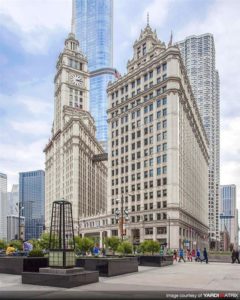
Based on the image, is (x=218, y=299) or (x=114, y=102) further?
(x=114, y=102)

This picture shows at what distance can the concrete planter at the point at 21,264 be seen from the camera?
800 inches

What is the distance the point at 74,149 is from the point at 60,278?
400 feet

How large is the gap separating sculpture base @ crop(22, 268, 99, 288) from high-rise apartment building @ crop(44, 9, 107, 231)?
117497 mm

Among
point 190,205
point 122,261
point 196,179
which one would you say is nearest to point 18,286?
point 122,261

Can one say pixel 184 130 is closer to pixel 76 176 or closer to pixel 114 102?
pixel 114 102

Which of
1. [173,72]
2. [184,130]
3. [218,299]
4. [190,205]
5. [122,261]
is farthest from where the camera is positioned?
[190,205]

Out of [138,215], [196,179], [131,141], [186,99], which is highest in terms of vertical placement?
[186,99]

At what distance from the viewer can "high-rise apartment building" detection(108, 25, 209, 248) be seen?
94.9 meters

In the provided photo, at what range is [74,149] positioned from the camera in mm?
136750

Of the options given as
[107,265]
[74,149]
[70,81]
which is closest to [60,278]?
[107,265]

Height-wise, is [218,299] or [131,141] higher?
[131,141]

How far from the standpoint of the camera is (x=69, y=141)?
14150 cm

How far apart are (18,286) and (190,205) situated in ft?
328

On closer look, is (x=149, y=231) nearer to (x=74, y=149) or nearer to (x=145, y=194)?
(x=145, y=194)
